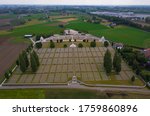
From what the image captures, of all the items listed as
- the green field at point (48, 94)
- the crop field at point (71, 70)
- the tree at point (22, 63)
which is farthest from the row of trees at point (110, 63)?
the tree at point (22, 63)

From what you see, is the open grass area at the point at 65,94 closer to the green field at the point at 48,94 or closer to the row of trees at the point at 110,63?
the green field at the point at 48,94

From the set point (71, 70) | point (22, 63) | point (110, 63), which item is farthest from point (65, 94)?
point (22, 63)

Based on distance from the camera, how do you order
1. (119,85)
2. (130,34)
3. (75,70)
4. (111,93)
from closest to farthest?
(111,93)
(119,85)
(75,70)
(130,34)

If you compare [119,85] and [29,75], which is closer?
[119,85]

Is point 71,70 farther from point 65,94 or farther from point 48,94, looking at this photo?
point 48,94

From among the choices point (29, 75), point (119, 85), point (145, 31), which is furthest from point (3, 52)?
point (145, 31)

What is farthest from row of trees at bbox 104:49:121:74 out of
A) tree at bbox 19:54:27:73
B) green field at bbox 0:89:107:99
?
tree at bbox 19:54:27:73

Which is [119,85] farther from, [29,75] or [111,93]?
[29,75]
